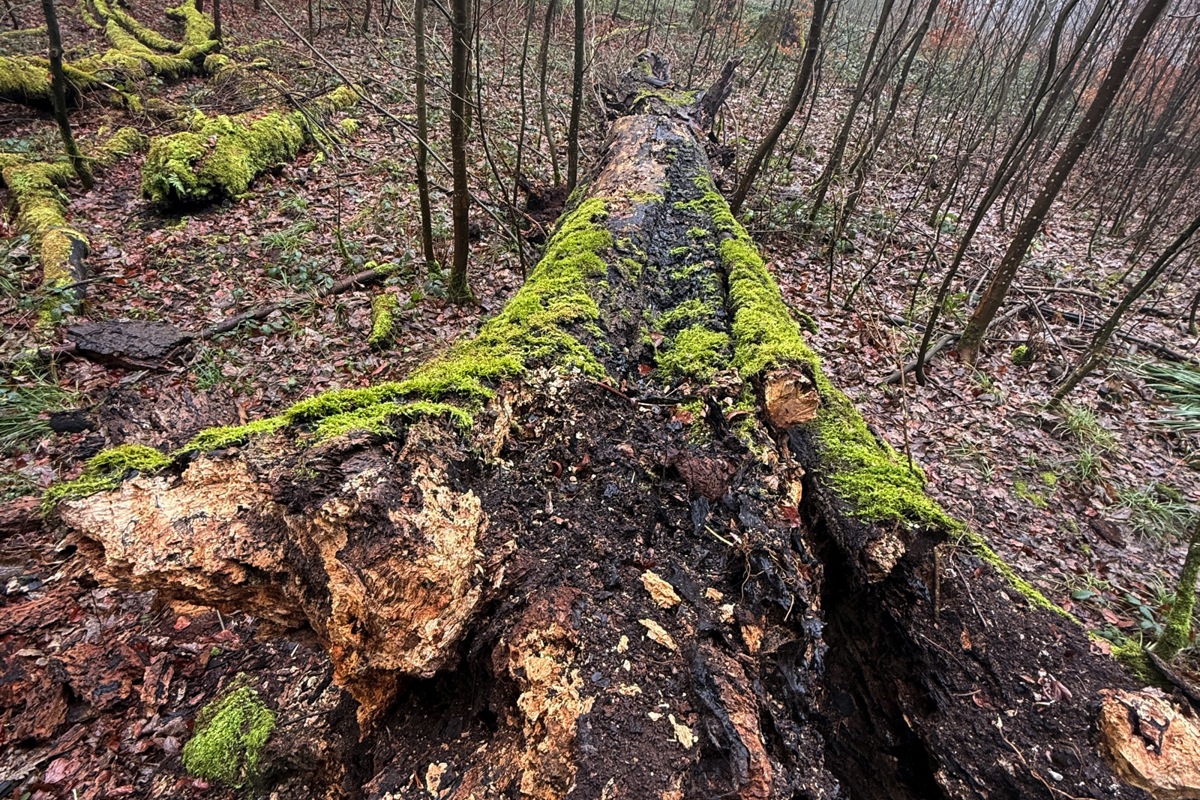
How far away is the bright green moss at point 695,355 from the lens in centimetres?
309

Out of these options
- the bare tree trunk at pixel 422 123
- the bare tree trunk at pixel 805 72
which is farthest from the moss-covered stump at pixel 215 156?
the bare tree trunk at pixel 805 72

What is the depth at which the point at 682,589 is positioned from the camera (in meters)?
2.12

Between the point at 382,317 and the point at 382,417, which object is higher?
the point at 382,417

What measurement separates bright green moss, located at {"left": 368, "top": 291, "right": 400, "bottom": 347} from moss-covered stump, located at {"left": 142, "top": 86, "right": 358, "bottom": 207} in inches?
96.6

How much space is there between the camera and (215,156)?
674cm

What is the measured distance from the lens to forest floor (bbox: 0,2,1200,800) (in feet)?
9.41

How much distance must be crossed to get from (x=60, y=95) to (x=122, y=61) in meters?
3.81

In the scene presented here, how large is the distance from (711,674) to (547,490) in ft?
3.30

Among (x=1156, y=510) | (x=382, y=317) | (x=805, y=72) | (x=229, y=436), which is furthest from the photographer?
(x=805, y=72)

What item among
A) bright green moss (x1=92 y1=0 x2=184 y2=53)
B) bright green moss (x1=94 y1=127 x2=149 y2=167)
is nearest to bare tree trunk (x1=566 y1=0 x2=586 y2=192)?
bright green moss (x1=94 y1=127 x2=149 y2=167)

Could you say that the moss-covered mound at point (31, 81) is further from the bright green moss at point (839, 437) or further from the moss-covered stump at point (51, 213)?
the bright green moss at point (839, 437)

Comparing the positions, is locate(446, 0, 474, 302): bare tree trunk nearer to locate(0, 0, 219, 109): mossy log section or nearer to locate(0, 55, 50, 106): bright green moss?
locate(0, 0, 219, 109): mossy log section

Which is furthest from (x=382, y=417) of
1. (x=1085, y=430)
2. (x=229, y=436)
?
(x=1085, y=430)

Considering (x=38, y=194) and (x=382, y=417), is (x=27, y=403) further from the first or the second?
(x=382, y=417)
